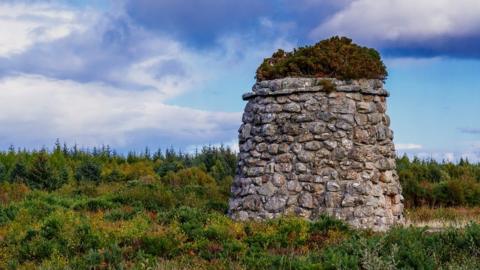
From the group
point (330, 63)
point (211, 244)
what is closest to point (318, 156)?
point (330, 63)

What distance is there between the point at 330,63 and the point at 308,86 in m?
0.95

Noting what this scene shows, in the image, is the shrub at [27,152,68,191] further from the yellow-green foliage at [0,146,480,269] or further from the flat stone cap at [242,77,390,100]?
the flat stone cap at [242,77,390,100]

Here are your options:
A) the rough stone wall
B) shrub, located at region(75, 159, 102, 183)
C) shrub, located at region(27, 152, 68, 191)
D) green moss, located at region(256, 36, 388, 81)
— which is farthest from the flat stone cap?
shrub, located at region(75, 159, 102, 183)

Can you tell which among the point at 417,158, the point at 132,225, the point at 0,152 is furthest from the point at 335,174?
the point at 0,152

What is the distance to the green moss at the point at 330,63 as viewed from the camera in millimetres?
16484

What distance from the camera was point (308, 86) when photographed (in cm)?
1600

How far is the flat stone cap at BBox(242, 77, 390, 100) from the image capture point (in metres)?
16.0

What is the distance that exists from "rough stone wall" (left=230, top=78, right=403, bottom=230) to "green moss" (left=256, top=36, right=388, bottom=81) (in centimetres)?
38

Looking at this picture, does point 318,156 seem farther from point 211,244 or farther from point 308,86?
point 211,244

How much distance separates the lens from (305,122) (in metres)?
15.9

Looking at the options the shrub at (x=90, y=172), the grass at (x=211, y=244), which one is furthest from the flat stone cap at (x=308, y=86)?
the shrub at (x=90, y=172)

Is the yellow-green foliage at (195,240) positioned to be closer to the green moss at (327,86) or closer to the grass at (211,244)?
the grass at (211,244)

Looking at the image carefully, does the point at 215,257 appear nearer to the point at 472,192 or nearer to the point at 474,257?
the point at 474,257

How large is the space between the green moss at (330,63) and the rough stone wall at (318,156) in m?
0.38
